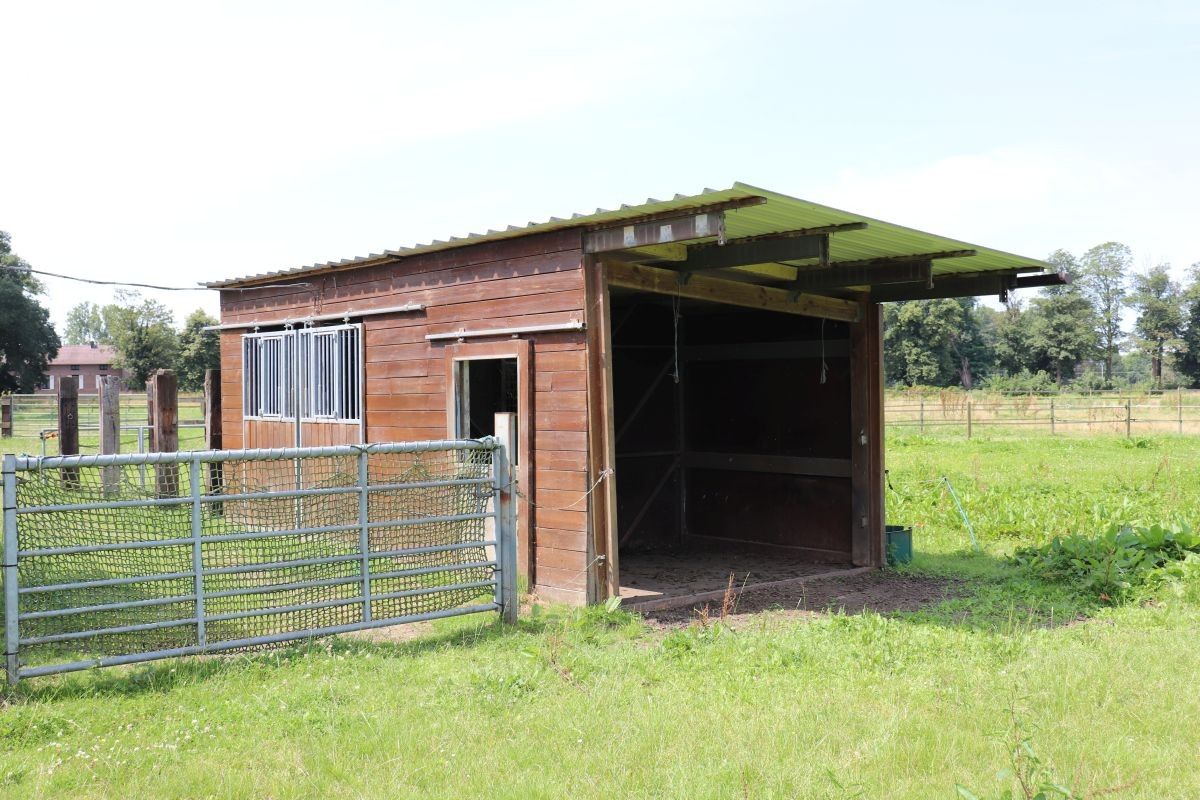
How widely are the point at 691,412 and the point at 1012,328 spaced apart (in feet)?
188

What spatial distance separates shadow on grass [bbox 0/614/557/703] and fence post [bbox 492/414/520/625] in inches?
6.4

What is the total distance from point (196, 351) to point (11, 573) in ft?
144

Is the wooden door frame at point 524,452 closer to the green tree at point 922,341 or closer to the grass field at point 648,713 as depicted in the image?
the grass field at point 648,713

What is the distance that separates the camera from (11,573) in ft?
17.6

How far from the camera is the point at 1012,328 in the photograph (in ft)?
209

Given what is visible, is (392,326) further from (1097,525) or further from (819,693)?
(1097,525)

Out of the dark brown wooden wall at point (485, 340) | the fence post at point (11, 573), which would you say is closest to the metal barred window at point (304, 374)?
the dark brown wooden wall at point (485, 340)

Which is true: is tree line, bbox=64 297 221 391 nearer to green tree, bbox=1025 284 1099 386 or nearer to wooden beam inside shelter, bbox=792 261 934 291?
wooden beam inside shelter, bbox=792 261 934 291

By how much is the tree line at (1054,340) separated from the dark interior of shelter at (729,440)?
4726 cm

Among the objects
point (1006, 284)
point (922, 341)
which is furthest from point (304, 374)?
point (922, 341)

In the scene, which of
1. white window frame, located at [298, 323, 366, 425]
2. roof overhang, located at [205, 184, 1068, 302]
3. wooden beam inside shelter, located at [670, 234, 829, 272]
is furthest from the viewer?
white window frame, located at [298, 323, 366, 425]

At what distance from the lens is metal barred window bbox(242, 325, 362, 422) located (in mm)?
10586

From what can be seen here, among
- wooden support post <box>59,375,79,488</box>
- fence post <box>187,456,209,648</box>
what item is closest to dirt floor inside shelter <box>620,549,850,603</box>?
fence post <box>187,456,209,648</box>

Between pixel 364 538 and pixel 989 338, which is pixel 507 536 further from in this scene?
pixel 989 338
